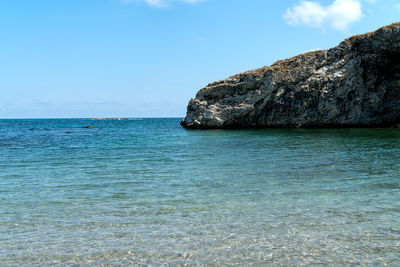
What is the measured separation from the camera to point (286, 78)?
4466 cm

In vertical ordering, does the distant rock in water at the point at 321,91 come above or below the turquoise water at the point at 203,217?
above

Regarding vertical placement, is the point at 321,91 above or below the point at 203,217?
above

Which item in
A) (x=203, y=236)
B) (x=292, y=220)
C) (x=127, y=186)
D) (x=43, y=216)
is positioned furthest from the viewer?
(x=127, y=186)

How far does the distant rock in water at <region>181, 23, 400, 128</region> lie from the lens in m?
40.4

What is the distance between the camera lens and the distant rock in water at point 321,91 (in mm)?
40353

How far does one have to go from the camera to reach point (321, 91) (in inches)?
1698

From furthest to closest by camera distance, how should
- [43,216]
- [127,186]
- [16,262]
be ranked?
1. [127,186]
2. [43,216]
3. [16,262]

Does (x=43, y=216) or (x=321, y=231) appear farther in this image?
(x=43, y=216)

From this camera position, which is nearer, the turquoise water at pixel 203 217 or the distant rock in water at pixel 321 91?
the turquoise water at pixel 203 217

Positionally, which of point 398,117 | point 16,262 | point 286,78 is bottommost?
point 16,262

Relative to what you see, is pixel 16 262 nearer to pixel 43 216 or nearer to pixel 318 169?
pixel 43 216

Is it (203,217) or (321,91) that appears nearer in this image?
(203,217)

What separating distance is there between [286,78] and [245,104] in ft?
23.2

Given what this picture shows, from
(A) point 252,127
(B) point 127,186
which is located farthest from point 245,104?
(B) point 127,186
